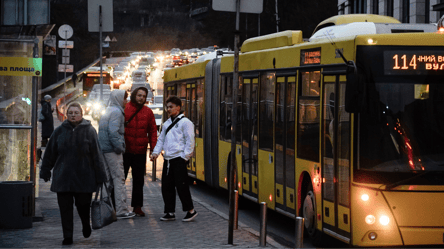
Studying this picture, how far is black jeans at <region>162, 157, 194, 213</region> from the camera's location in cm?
1138

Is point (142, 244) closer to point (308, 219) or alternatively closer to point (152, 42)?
point (308, 219)

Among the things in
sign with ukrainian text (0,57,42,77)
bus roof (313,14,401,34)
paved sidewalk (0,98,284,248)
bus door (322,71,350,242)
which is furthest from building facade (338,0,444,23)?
bus door (322,71,350,242)

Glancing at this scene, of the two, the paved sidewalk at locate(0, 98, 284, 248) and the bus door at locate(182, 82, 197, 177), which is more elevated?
the bus door at locate(182, 82, 197, 177)

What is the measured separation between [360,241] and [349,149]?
935mm

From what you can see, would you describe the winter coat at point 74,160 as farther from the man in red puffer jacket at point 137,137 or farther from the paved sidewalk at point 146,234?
the man in red puffer jacket at point 137,137

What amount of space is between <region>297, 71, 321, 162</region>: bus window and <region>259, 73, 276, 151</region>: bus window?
48.2 inches

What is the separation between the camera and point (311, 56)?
9938mm

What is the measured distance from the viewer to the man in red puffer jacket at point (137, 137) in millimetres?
11633

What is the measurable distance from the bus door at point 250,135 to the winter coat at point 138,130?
4.98 feet

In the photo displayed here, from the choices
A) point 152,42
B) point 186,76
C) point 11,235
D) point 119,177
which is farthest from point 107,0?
point 152,42

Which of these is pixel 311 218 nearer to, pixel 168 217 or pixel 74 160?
pixel 168 217

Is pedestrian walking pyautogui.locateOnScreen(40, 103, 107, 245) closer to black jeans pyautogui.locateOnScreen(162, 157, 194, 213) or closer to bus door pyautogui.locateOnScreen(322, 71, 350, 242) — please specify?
black jeans pyautogui.locateOnScreen(162, 157, 194, 213)

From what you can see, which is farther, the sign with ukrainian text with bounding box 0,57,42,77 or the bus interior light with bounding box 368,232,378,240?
the sign with ukrainian text with bounding box 0,57,42,77

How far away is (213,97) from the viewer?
49.3ft
